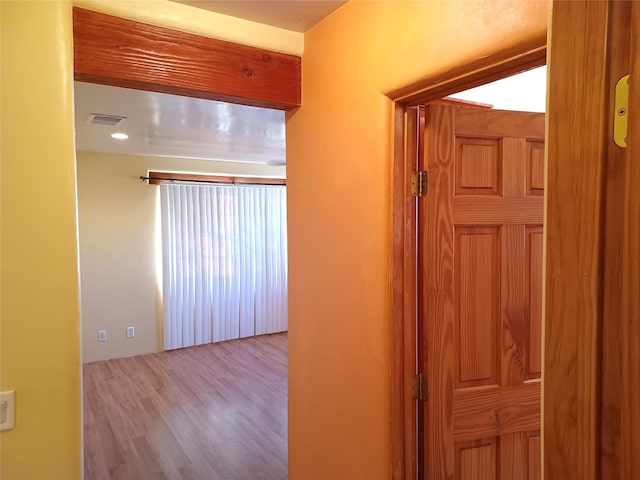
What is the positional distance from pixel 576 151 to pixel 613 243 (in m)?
0.10

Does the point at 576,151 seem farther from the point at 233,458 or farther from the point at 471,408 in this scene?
the point at 233,458

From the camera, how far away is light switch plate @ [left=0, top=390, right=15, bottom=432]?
1.12 m

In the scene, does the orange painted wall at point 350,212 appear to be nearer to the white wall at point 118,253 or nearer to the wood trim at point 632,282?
the wood trim at point 632,282

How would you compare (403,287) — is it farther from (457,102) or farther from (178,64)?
(178,64)

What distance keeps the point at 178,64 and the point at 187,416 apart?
289 cm

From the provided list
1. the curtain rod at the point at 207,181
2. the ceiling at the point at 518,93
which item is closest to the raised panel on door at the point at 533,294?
the ceiling at the point at 518,93

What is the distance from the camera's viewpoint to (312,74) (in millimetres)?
1557

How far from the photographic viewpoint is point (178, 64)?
4.52ft

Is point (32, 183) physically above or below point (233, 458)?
above

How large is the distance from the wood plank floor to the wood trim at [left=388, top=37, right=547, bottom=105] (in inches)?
95.2

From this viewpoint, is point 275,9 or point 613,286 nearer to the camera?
point 613,286

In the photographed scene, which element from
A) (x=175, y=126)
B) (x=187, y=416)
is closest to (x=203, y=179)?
(x=175, y=126)

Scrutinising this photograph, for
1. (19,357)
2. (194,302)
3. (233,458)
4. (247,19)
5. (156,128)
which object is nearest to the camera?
(19,357)

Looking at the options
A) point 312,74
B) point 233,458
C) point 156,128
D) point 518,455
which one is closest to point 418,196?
point 312,74
